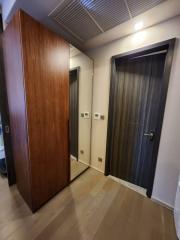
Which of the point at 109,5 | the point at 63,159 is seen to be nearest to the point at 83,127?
the point at 63,159

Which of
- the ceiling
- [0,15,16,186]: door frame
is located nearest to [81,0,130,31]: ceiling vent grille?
the ceiling

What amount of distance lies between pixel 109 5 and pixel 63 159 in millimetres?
2019

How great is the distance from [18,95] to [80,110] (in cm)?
105

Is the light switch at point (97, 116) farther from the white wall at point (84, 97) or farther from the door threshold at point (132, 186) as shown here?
the door threshold at point (132, 186)

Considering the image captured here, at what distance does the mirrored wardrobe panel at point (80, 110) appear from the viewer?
196 centimetres

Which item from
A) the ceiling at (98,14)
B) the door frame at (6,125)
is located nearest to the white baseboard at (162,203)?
the door frame at (6,125)

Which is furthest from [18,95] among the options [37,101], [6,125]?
[6,125]

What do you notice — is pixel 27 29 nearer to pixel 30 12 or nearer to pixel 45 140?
pixel 30 12

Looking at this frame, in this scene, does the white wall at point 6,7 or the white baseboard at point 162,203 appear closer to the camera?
the white wall at point 6,7

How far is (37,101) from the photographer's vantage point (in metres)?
1.33

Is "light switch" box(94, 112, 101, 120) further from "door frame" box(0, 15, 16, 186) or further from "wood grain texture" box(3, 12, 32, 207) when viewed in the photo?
"door frame" box(0, 15, 16, 186)

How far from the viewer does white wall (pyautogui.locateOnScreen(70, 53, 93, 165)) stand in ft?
6.59

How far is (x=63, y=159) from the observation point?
1.82 m

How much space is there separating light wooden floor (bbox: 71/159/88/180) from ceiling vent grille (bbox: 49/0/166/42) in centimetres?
214
